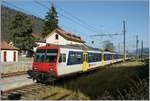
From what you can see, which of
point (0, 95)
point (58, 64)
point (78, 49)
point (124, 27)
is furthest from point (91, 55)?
point (124, 27)

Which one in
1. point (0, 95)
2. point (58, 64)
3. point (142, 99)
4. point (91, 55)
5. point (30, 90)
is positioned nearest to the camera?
point (142, 99)

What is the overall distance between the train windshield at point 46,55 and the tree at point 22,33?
37808 millimetres

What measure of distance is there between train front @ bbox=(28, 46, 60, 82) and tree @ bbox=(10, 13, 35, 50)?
37999mm

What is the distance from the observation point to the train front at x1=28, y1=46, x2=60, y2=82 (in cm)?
1684

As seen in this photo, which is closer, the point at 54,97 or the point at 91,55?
the point at 54,97

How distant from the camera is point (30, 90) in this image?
14.6 metres

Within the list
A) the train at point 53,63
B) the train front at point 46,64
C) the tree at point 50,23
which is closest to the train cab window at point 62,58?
the train at point 53,63

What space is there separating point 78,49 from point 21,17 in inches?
1482

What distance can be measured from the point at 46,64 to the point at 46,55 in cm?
67

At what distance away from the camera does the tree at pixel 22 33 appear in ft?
181

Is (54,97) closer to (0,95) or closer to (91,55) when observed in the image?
(0,95)

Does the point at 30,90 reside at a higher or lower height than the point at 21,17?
lower

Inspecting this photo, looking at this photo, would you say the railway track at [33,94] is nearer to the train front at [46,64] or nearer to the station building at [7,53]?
the train front at [46,64]

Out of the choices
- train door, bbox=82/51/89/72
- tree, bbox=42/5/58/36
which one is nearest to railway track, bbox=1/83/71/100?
train door, bbox=82/51/89/72
